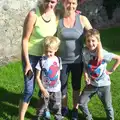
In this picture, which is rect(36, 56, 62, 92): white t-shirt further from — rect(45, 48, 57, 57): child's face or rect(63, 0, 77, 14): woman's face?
rect(63, 0, 77, 14): woman's face

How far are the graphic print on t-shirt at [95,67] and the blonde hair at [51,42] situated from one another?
48cm

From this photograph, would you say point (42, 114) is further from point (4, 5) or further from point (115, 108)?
point (4, 5)

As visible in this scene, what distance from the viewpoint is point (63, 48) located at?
4660 millimetres

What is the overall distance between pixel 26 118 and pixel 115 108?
4.18ft

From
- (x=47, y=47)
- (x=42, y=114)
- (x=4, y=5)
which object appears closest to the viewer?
(x=47, y=47)

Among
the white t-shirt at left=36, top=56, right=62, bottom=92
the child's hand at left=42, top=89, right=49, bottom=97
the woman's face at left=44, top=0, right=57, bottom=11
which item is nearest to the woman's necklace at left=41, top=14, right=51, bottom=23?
the woman's face at left=44, top=0, right=57, bottom=11

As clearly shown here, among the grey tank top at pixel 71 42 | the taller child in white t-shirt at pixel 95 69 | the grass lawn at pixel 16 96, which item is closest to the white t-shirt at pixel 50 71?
the grey tank top at pixel 71 42

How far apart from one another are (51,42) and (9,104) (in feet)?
5.12

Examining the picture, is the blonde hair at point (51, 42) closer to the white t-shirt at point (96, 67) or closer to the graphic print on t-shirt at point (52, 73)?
the graphic print on t-shirt at point (52, 73)

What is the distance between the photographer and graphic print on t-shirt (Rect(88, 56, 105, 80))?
462 cm

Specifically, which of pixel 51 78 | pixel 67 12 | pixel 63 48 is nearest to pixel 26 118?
pixel 51 78

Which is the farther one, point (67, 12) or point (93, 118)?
point (93, 118)

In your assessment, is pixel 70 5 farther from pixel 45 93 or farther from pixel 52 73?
pixel 45 93

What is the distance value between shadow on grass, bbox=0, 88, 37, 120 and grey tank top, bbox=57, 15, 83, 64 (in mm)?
1075
